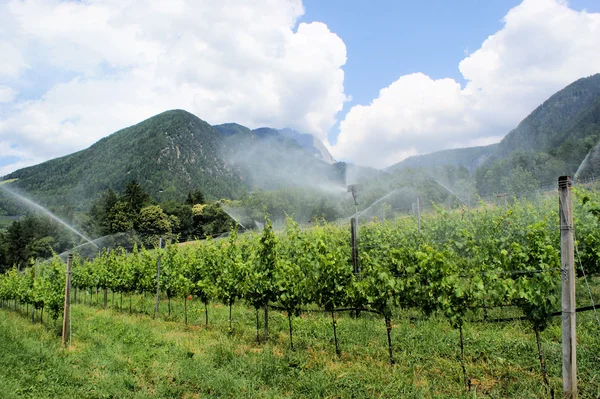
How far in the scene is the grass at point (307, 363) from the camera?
600 cm

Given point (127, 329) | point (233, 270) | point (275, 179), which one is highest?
point (275, 179)

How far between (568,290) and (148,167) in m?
144

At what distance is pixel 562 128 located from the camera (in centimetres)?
10250

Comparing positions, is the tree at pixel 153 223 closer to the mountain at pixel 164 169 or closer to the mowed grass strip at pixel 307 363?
the mountain at pixel 164 169

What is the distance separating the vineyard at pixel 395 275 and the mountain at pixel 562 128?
196ft

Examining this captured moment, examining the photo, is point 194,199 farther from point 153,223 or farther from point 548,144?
point 548,144

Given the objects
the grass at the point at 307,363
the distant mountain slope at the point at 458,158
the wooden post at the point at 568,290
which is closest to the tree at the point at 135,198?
the grass at the point at 307,363

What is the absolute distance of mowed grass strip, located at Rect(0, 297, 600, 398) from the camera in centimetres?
600

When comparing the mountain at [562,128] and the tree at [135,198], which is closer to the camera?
the mountain at [562,128]

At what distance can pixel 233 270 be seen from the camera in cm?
1082

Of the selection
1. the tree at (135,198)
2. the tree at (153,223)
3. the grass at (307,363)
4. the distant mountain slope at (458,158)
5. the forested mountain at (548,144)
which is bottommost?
the grass at (307,363)

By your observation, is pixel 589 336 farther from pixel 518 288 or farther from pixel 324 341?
pixel 324 341

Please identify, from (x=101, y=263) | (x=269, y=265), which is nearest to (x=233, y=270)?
(x=269, y=265)

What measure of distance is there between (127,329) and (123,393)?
5052mm
